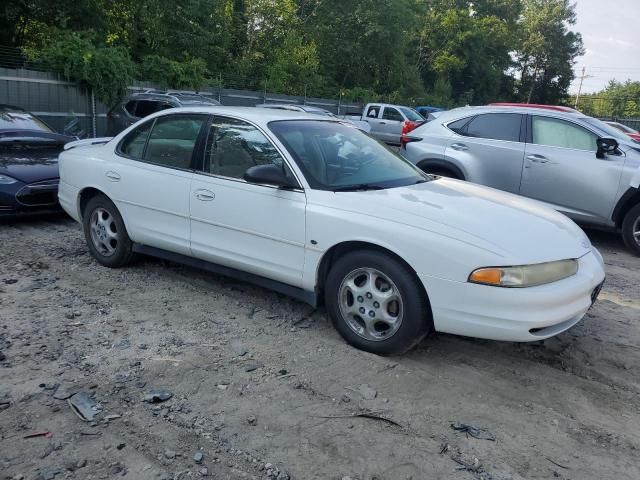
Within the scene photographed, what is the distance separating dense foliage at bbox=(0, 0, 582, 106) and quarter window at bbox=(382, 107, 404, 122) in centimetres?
756

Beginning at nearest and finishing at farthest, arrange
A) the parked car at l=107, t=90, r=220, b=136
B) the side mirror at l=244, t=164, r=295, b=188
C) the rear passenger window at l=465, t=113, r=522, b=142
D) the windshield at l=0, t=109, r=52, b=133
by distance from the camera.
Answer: the side mirror at l=244, t=164, r=295, b=188
the rear passenger window at l=465, t=113, r=522, b=142
the windshield at l=0, t=109, r=52, b=133
the parked car at l=107, t=90, r=220, b=136

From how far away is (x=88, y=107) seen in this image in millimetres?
15797

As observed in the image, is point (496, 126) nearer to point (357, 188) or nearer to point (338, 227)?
point (357, 188)

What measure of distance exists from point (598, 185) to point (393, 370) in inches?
188

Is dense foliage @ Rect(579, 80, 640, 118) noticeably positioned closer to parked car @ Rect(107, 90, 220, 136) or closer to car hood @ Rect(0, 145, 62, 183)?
parked car @ Rect(107, 90, 220, 136)

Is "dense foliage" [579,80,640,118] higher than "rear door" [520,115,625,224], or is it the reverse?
"dense foliage" [579,80,640,118]

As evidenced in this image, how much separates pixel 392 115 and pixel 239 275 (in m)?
20.4

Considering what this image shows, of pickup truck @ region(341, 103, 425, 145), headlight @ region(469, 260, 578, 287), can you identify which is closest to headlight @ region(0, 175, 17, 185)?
headlight @ region(469, 260, 578, 287)

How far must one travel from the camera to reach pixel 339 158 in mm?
4566

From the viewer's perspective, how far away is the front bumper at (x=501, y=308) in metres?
3.43

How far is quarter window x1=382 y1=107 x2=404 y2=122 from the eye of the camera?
23514 millimetres

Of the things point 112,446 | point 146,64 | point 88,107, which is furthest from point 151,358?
point 146,64

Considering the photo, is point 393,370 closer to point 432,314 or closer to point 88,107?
point 432,314

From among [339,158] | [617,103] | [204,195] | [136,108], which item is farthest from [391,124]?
[617,103]
